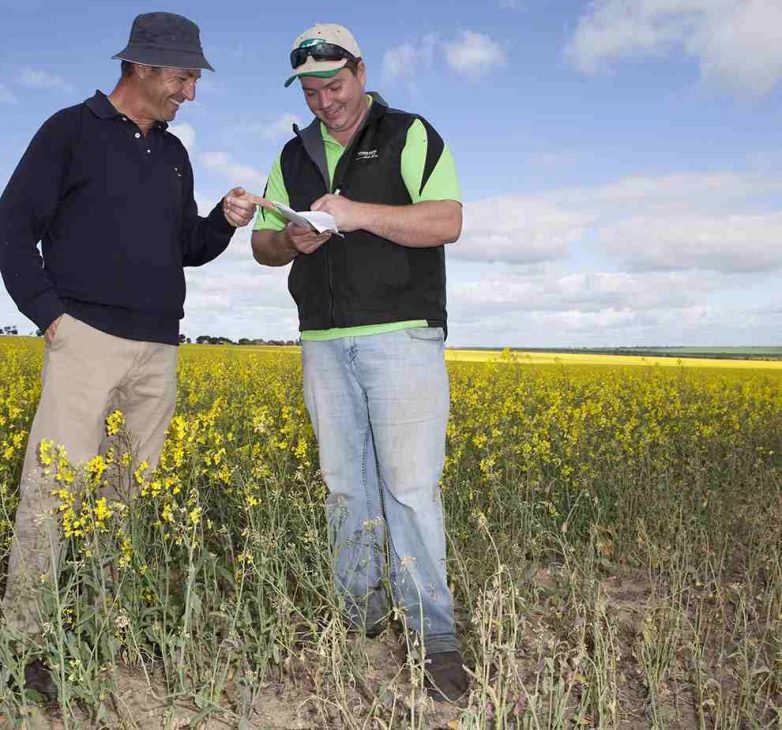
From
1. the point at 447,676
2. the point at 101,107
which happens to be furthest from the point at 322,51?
the point at 447,676

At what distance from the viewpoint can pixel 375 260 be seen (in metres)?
3.13

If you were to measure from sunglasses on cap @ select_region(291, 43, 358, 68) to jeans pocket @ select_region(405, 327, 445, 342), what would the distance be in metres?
1.04

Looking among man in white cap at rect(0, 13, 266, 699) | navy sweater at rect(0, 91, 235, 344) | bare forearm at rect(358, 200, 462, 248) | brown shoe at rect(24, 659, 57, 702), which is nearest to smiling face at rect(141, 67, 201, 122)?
man in white cap at rect(0, 13, 266, 699)

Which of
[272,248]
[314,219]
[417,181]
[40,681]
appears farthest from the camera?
[272,248]

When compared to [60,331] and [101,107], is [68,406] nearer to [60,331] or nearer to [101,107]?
[60,331]

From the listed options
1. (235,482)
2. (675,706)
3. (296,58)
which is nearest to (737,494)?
(675,706)

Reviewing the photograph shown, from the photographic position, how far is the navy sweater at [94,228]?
10.2 feet

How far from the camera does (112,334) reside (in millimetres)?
3252

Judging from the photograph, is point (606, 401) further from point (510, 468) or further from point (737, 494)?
point (510, 468)

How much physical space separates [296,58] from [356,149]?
40 cm

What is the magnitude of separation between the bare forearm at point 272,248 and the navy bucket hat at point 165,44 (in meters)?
0.69

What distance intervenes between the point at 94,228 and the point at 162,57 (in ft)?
2.36

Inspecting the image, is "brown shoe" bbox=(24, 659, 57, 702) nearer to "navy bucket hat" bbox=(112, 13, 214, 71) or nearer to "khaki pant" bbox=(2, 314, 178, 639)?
"khaki pant" bbox=(2, 314, 178, 639)

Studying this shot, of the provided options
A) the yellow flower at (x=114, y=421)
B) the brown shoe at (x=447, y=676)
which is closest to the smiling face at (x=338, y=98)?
the yellow flower at (x=114, y=421)
